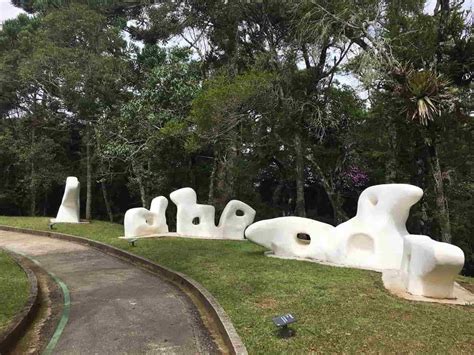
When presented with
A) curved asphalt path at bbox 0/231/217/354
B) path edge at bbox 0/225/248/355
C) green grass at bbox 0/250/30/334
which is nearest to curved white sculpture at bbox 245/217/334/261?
path edge at bbox 0/225/248/355

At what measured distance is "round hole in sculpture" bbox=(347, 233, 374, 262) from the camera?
11680 mm

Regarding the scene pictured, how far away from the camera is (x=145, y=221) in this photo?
58.8 feet

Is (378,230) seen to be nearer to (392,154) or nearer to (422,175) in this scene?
(392,154)

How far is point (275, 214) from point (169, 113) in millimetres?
8734

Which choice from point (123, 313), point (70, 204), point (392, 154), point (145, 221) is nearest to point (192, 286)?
point (123, 313)

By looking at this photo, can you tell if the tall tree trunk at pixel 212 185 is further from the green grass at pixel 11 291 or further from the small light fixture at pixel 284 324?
the small light fixture at pixel 284 324

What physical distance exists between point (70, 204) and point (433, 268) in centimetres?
1731

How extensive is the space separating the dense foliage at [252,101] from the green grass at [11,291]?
27.3 ft

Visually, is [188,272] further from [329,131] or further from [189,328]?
[329,131]

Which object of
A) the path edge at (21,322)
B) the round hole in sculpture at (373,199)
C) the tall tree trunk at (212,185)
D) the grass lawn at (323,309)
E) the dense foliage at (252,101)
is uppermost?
the dense foliage at (252,101)

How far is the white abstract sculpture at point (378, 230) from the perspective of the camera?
11.3m

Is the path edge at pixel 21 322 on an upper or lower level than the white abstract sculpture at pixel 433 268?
lower

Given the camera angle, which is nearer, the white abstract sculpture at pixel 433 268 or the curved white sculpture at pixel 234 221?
the white abstract sculpture at pixel 433 268

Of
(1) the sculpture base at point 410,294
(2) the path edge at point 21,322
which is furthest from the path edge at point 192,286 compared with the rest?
(1) the sculpture base at point 410,294
